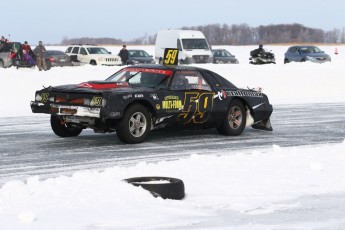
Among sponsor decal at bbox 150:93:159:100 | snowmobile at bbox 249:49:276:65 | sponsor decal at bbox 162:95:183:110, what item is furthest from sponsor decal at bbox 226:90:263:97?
snowmobile at bbox 249:49:276:65

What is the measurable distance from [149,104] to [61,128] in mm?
1873

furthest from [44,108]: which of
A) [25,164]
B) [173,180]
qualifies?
[173,180]

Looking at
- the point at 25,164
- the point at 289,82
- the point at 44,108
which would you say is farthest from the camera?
the point at 289,82

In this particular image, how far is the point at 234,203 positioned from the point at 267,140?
583 cm

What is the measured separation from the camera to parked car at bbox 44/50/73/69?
1454 inches

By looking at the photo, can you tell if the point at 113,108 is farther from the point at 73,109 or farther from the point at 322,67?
the point at 322,67

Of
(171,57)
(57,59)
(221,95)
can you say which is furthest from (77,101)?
(57,59)

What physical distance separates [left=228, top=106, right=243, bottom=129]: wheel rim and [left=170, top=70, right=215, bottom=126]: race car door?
0.58 metres

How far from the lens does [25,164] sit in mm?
9703

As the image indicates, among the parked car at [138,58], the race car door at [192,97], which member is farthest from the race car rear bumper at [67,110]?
the parked car at [138,58]

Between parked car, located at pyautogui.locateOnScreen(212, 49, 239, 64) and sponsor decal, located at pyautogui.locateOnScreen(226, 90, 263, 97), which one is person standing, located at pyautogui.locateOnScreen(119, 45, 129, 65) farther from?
sponsor decal, located at pyautogui.locateOnScreen(226, 90, 263, 97)

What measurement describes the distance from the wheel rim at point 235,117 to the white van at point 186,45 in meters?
23.1

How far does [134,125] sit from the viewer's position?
11.5 meters

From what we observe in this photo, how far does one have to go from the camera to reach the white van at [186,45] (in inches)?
1439
